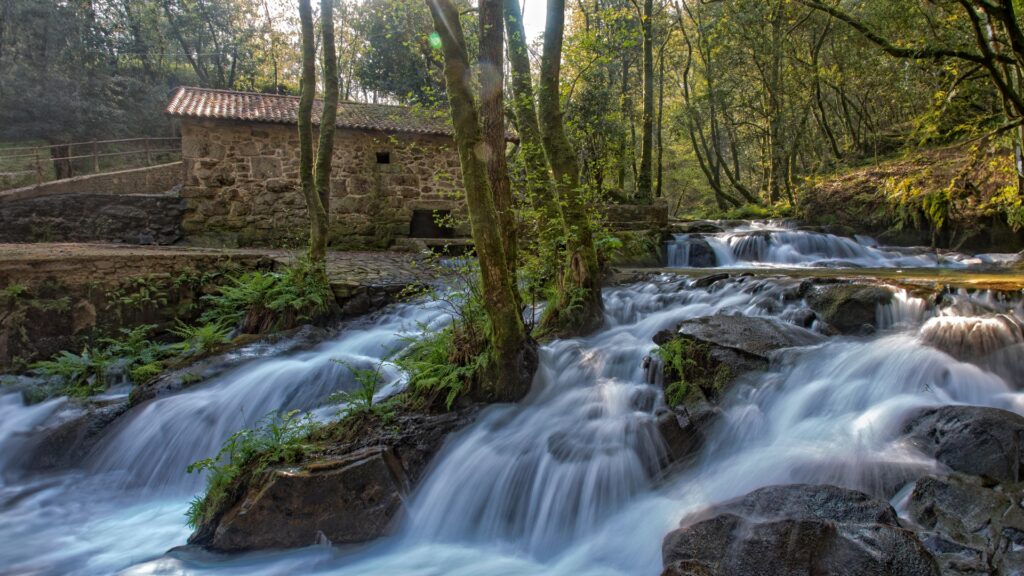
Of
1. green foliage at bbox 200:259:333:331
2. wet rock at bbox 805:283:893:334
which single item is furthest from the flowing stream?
green foliage at bbox 200:259:333:331

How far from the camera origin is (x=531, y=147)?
22.5 ft

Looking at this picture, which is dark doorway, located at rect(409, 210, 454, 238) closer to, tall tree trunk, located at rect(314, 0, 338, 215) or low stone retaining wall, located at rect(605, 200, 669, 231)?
low stone retaining wall, located at rect(605, 200, 669, 231)

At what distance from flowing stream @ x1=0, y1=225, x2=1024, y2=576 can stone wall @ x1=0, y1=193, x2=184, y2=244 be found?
7.88 m

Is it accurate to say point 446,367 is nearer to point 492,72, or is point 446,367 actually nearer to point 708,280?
point 492,72

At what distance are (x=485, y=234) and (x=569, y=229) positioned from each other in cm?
214

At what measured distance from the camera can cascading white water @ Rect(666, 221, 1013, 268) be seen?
11117 mm

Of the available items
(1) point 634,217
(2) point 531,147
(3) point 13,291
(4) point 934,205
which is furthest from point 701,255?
(3) point 13,291

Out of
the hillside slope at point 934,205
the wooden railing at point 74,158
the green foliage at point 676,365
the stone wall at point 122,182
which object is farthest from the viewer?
the wooden railing at point 74,158

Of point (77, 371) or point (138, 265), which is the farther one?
point (138, 265)

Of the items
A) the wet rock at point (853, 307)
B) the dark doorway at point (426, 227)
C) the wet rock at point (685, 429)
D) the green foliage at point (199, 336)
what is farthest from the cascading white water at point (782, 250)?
the green foliage at point (199, 336)

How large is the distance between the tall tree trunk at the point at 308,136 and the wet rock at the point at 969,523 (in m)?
7.97

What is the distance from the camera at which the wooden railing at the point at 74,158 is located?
69.2 ft

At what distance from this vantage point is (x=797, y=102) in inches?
789

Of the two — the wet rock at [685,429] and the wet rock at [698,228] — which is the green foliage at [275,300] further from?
the wet rock at [698,228]
